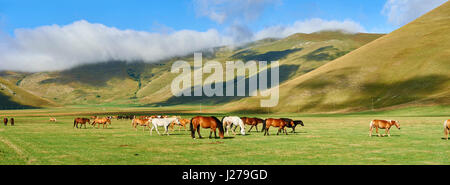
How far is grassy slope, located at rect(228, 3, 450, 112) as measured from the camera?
11781cm

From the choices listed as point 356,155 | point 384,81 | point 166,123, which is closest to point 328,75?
point 384,81

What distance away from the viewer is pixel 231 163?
17.6 meters

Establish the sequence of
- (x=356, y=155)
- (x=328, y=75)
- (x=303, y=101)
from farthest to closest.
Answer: (x=328, y=75) < (x=303, y=101) < (x=356, y=155)

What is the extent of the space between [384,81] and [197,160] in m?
131

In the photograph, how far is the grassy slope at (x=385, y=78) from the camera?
118m

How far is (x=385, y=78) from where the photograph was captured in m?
137

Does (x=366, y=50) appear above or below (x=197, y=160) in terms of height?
above
